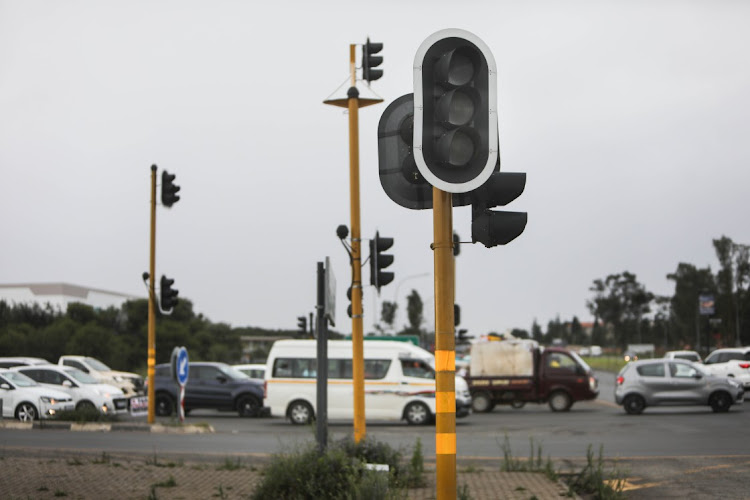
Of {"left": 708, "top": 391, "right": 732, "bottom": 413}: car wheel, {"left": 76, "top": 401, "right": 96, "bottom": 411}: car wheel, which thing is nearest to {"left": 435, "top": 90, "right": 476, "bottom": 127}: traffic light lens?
{"left": 76, "top": 401, "right": 96, "bottom": 411}: car wheel

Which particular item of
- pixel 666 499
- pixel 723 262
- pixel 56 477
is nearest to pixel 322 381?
pixel 56 477

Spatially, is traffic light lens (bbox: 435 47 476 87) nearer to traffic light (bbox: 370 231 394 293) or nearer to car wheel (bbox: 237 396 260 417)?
traffic light (bbox: 370 231 394 293)

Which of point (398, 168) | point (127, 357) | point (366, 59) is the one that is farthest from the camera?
point (127, 357)

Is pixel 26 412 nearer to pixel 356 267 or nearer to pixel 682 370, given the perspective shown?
pixel 356 267

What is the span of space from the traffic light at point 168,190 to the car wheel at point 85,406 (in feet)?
17.9

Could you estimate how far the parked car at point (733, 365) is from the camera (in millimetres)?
36250

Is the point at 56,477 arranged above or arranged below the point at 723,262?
below

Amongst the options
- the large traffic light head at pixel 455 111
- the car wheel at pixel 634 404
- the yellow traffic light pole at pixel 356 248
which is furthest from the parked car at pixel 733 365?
the large traffic light head at pixel 455 111

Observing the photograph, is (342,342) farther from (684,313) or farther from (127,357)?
(684,313)

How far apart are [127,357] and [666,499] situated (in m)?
54.5

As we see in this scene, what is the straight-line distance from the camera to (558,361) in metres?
32.7

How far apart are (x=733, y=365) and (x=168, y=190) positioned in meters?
22.6

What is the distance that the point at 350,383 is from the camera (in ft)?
87.5

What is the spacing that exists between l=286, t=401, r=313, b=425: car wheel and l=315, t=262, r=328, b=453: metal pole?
15.4 metres
